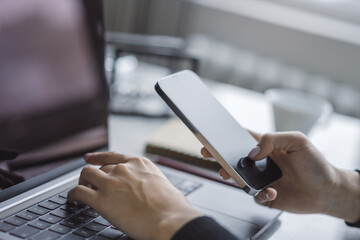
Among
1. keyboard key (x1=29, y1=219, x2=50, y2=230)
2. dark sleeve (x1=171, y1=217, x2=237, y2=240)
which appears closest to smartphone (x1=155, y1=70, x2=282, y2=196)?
dark sleeve (x1=171, y1=217, x2=237, y2=240)

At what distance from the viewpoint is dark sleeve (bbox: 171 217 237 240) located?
21.1 inches

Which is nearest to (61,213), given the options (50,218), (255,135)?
(50,218)

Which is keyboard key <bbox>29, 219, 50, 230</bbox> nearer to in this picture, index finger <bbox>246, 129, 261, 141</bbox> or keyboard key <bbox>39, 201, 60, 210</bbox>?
keyboard key <bbox>39, 201, 60, 210</bbox>

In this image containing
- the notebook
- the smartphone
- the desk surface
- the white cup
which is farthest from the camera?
the white cup

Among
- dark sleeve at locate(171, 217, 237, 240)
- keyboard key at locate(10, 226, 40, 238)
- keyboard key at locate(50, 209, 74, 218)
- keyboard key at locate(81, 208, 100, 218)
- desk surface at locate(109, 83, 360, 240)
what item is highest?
dark sleeve at locate(171, 217, 237, 240)

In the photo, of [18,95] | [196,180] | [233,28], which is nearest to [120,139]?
[196,180]

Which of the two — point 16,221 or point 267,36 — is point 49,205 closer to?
point 16,221

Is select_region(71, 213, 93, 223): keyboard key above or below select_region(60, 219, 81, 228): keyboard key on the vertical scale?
below

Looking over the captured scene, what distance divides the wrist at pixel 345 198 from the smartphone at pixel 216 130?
124mm

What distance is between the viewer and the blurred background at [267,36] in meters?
2.48

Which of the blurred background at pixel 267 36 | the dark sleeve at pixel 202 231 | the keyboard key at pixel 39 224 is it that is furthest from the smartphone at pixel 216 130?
the blurred background at pixel 267 36

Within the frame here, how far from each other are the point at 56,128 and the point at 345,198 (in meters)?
0.51

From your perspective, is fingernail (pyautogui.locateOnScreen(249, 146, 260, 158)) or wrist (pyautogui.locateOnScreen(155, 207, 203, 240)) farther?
fingernail (pyautogui.locateOnScreen(249, 146, 260, 158))

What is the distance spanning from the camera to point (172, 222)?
0.55m
